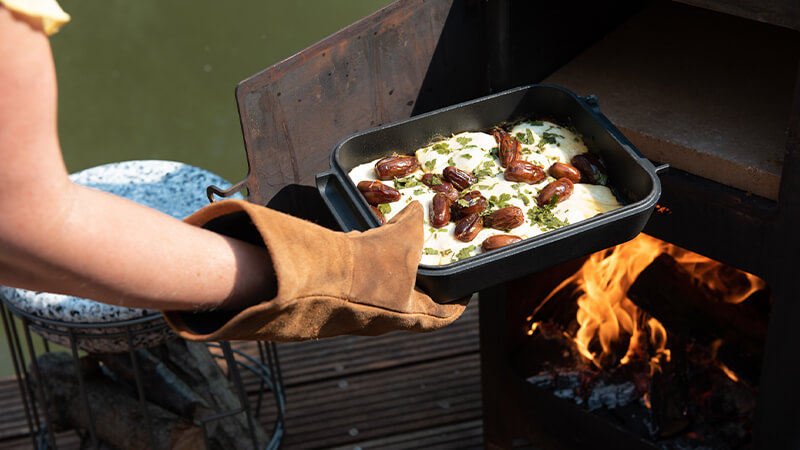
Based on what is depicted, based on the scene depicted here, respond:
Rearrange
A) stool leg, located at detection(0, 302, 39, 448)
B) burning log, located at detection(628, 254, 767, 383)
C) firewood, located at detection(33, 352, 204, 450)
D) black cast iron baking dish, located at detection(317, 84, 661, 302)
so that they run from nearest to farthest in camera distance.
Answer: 1. black cast iron baking dish, located at detection(317, 84, 661, 302)
2. burning log, located at detection(628, 254, 767, 383)
3. stool leg, located at detection(0, 302, 39, 448)
4. firewood, located at detection(33, 352, 204, 450)

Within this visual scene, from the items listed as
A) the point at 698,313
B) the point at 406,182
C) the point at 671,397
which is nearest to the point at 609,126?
the point at 406,182

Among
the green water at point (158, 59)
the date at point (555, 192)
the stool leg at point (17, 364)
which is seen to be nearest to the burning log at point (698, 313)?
the date at point (555, 192)

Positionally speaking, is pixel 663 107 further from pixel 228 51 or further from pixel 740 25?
pixel 228 51

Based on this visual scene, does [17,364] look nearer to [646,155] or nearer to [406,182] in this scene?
[406,182]

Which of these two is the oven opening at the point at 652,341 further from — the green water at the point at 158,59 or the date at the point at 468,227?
the green water at the point at 158,59

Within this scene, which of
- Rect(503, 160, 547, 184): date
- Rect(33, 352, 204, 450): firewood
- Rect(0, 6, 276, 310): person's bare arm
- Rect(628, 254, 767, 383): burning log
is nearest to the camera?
Rect(0, 6, 276, 310): person's bare arm

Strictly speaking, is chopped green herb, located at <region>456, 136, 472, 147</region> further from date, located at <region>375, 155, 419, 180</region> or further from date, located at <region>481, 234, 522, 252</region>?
date, located at <region>481, 234, 522, 252</region>

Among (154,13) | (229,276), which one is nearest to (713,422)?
(229,276)

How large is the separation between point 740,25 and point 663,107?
0.36m

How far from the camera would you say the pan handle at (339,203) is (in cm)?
120

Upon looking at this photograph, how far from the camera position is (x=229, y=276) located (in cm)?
73

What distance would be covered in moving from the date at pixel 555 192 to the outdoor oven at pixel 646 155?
0.73 ft

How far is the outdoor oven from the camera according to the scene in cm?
126

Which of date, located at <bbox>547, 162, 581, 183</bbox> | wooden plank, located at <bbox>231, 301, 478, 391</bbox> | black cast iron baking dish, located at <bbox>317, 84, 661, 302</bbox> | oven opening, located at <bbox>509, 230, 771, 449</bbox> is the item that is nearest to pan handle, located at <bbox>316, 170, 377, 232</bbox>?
black cast iron baking dish, located at <bbox>317, 84, 661, 302</bbox>
